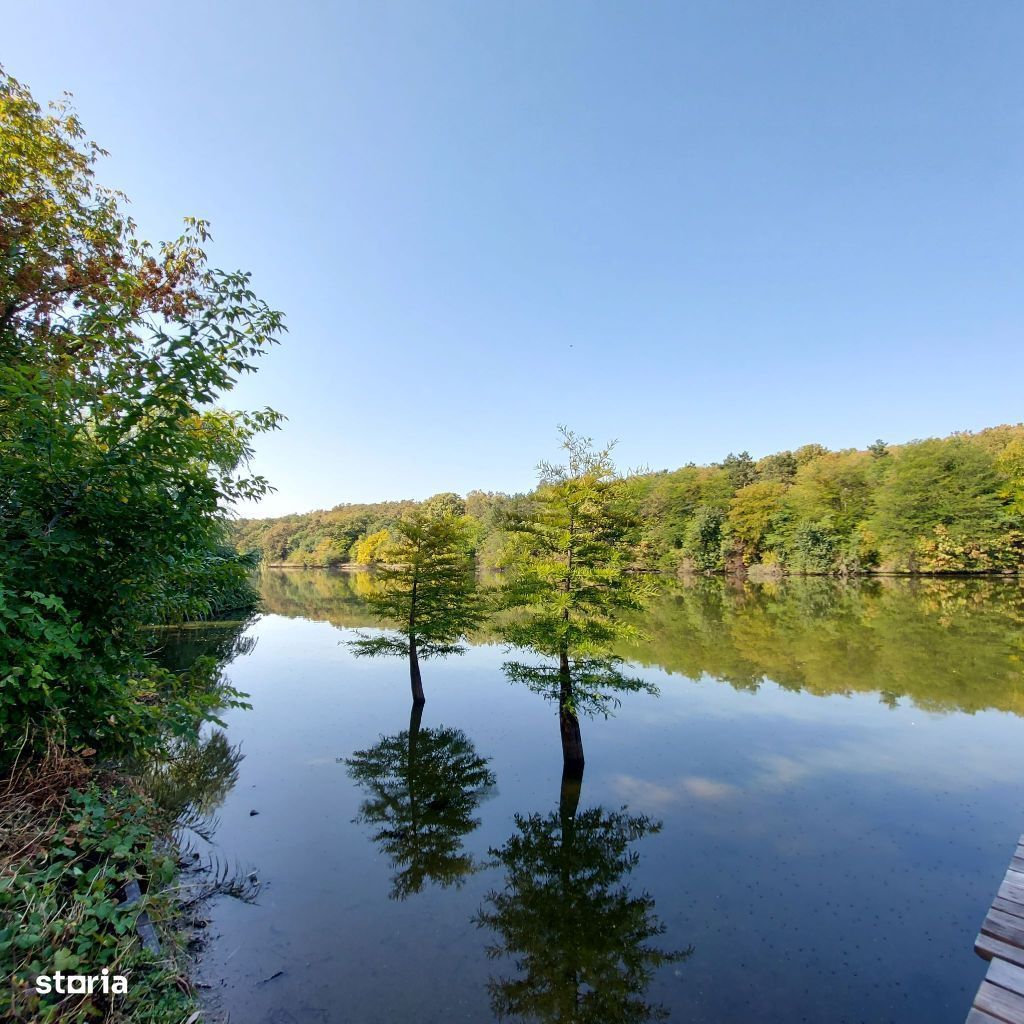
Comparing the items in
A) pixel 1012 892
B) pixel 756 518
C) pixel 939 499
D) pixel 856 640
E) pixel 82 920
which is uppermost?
pixel 939 499

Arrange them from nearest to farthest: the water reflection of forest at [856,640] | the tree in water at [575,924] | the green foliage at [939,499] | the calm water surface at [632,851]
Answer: the tree in water at [575,924], the calm water surface at [632,851], the water reflection of forest at [856,640], the green foliage at [939,499]

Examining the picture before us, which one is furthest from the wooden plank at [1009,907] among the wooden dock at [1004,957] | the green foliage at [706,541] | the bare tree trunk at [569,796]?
the green foliage at [706,541]

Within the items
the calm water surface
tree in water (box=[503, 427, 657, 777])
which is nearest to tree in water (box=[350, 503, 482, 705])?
the calm water surface

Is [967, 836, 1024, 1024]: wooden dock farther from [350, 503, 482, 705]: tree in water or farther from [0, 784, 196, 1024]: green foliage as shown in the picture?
[350, 503, 482, 705]: tree in water

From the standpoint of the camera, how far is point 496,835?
9344 millimetres

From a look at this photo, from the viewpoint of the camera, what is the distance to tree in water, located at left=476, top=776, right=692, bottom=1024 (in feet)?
18.4

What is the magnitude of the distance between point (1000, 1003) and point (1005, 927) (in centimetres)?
128

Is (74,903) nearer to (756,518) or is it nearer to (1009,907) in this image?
(1009,907)

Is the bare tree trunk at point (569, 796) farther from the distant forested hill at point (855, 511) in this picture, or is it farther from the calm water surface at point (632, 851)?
the distant forested hill at point (855, 511)

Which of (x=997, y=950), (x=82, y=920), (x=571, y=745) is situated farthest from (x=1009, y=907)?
(x=82, y=920)

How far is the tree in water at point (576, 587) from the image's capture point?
10758 millimetres

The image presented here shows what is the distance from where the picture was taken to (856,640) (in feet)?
78.5

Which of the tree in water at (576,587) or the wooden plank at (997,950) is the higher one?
the tree in water at (576,587)

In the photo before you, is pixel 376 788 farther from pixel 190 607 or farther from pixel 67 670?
pixel 67 670
